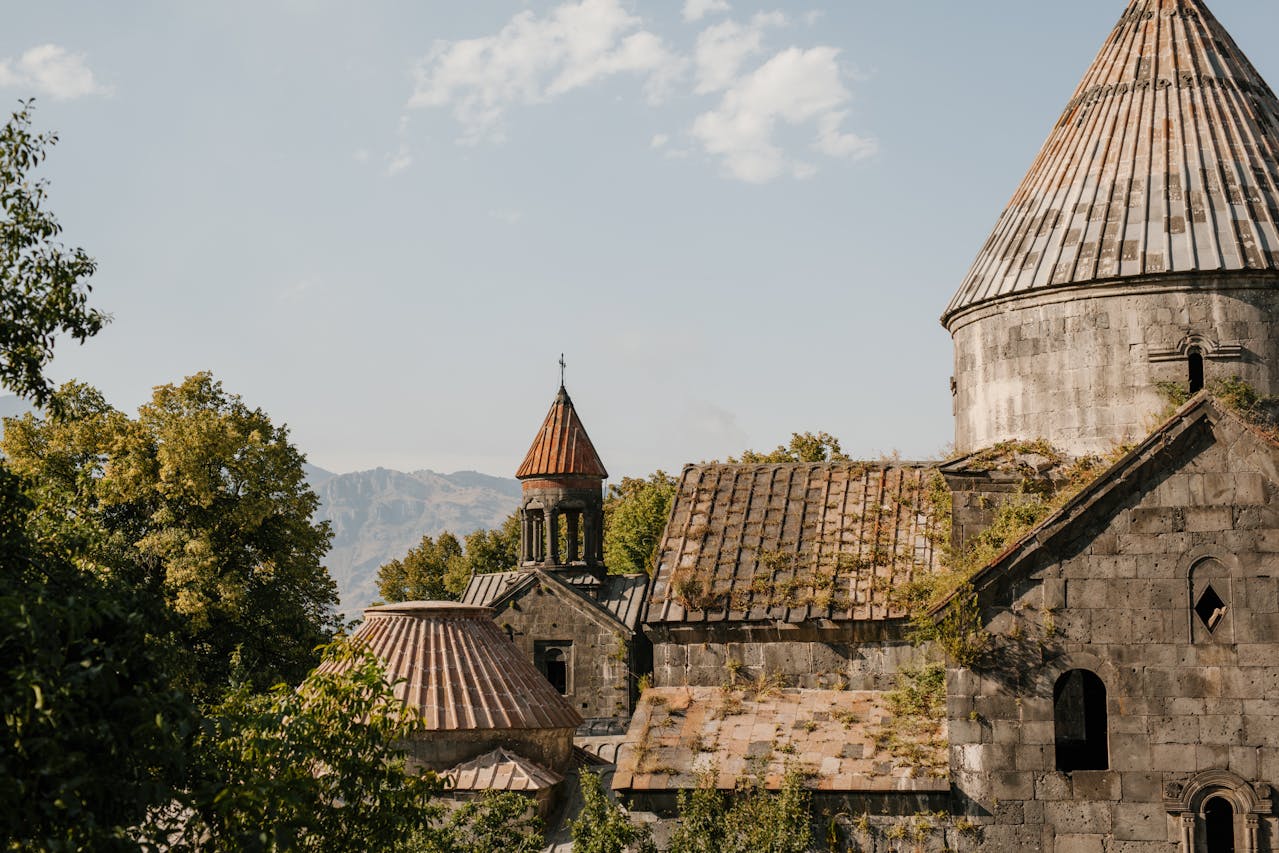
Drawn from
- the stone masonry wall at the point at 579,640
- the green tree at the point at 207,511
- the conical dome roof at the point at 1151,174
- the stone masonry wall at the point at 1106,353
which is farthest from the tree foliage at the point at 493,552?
the stone masonry wall at the point at 1106,353

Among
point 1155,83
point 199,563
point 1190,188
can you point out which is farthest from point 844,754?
point 199,563

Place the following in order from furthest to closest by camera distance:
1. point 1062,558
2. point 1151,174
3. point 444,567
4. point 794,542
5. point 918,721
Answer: point 444,567, point 794,542, point 1151,174, point 918,721, point 1062,558

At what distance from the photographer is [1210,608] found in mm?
10781

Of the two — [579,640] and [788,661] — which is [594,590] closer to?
[579,640]

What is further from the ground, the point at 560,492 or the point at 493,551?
the point at 493,551

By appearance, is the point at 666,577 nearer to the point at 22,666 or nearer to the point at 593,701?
the point at 22,666

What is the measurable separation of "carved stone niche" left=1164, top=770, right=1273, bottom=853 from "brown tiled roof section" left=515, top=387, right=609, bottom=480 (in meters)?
22.4

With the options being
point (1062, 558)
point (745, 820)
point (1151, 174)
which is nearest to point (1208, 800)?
point (1062, 558)

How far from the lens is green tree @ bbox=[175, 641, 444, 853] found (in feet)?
23.7

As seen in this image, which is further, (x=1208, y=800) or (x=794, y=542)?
(x=794, y=542)

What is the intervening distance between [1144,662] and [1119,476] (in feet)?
5.10

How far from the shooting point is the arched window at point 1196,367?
494 inches

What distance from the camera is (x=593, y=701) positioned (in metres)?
31.0

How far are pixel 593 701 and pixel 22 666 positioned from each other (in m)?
26.0
